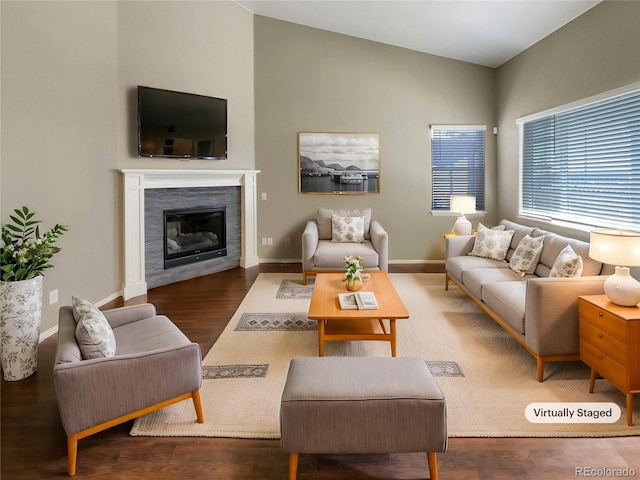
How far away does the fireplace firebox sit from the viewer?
5.54m

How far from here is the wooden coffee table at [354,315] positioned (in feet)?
10.4

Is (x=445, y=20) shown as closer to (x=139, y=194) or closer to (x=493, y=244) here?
(x=493, y=244)

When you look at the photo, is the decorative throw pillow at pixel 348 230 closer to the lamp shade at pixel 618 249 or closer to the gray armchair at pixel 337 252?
the gray armchair at pixel 337 252

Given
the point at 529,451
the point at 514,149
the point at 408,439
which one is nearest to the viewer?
the point at 408,439

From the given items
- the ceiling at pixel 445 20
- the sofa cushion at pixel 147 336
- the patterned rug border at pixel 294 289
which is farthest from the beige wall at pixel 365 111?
the sofa cushion at pixel 147 336

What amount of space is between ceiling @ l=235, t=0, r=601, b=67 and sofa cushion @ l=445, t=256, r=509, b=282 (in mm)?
2592

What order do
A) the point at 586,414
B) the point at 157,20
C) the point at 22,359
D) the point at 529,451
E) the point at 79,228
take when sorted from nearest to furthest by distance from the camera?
the point at 529,451, the point at 586,414, the point at 22,359, the point at 79,228, the point at 157,20

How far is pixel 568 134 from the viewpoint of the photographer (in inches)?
182

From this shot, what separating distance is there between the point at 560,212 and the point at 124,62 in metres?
5.17

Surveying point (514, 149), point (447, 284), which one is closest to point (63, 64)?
point (447, 284)

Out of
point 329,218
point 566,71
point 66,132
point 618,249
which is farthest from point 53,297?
point 566,71

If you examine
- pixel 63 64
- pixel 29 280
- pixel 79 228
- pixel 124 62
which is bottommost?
pixel 29 280

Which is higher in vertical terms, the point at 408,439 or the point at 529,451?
the point at 408,439

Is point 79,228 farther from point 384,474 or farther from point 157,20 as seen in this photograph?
point 384,474
